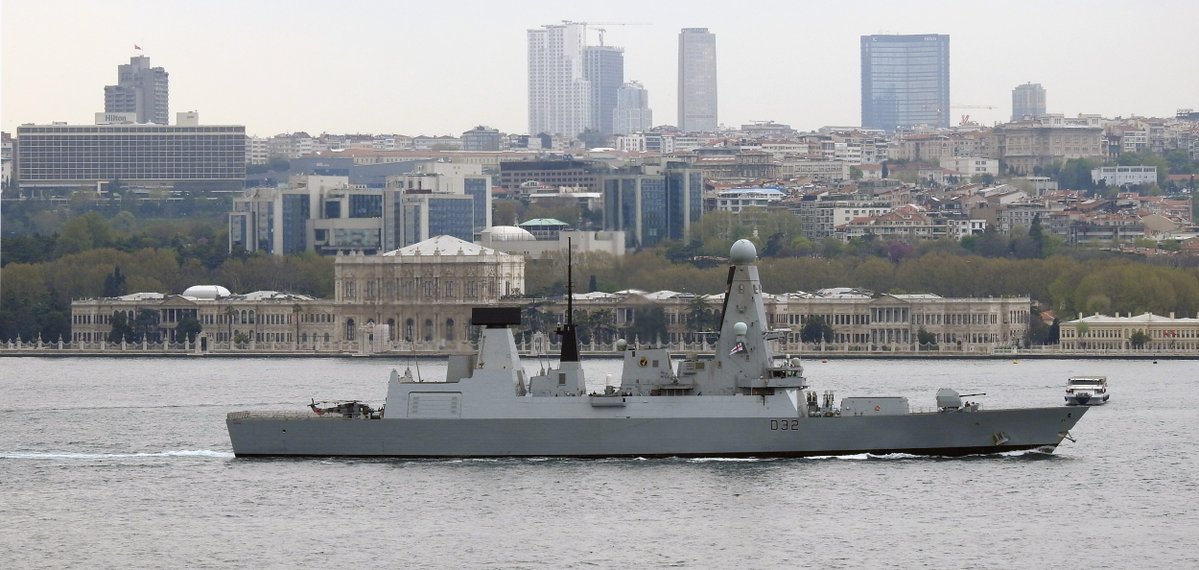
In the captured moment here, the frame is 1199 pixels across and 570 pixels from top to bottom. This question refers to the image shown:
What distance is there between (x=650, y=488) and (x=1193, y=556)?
1089 cm

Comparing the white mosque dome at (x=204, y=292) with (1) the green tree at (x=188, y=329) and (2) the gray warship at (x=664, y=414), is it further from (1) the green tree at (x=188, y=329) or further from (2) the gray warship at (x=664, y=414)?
(2) the gray warship at (x=664, y=414)

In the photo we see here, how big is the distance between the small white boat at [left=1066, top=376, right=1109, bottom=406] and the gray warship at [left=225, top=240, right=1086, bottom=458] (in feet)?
75.2

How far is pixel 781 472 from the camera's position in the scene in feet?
183

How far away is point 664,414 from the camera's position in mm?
57188

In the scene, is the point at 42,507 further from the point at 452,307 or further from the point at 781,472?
the point at 452,307

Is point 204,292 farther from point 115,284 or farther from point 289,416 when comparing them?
point 289,416

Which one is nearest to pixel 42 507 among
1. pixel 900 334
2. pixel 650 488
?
pixel 650 488

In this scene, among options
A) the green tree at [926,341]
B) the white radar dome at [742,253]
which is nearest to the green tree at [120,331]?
the green tree at [926,341]

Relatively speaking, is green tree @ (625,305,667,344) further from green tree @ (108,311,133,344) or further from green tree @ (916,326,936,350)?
green tree @ (108,311,133,344)

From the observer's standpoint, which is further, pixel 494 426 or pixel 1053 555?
pixel 494 426

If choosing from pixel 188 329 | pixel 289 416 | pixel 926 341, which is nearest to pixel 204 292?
pixel 188 329

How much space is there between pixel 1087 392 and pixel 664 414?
90.7ft

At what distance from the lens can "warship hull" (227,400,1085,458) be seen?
57.2 m

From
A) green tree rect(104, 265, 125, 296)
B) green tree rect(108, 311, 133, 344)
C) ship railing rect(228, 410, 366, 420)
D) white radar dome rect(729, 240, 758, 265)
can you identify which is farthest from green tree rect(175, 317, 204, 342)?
white radar dome rect(729, 240, 758, 265)
